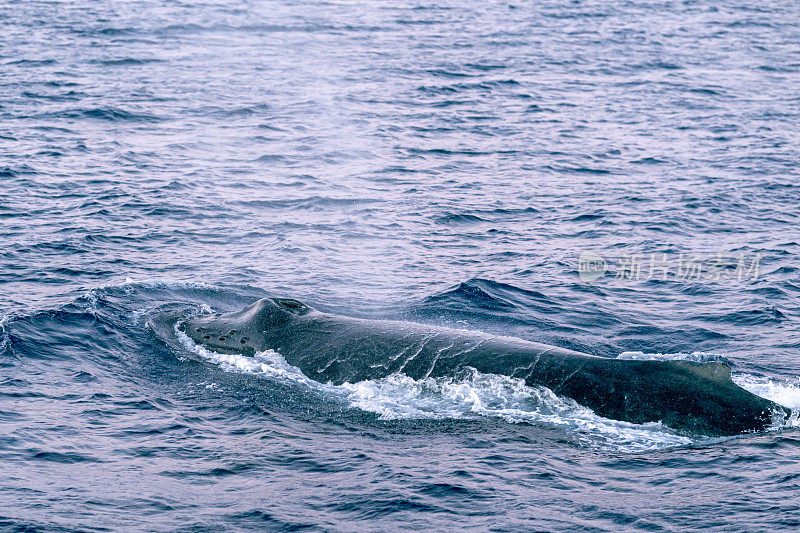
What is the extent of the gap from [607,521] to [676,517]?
0.90 m

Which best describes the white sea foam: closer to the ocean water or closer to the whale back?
the ocean water

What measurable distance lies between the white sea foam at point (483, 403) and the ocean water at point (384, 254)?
0.05 meters

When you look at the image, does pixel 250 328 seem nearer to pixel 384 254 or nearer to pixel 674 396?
pixel 384 254

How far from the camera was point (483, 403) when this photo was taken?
17.2 metres

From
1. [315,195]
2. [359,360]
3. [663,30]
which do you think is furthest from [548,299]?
[663,30]

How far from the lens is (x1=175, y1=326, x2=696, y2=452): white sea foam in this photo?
52.7 feet

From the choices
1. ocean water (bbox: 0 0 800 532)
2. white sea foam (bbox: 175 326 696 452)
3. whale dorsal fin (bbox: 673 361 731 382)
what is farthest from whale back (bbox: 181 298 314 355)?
whale dorsal fin (bbox: 673 361 731 382)

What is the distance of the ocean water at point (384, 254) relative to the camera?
586 inches

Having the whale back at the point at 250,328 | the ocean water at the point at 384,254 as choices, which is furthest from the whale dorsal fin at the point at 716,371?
the whale back at the point at 250,328

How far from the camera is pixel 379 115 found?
39.8 m

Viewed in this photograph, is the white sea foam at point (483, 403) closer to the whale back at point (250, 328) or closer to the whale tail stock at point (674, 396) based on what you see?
the whale tail stock at point (674, 396)

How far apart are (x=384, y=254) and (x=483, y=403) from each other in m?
9.79

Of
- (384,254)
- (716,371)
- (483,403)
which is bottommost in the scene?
(384,254)

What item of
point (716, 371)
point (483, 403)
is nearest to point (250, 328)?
point (483, 403)
